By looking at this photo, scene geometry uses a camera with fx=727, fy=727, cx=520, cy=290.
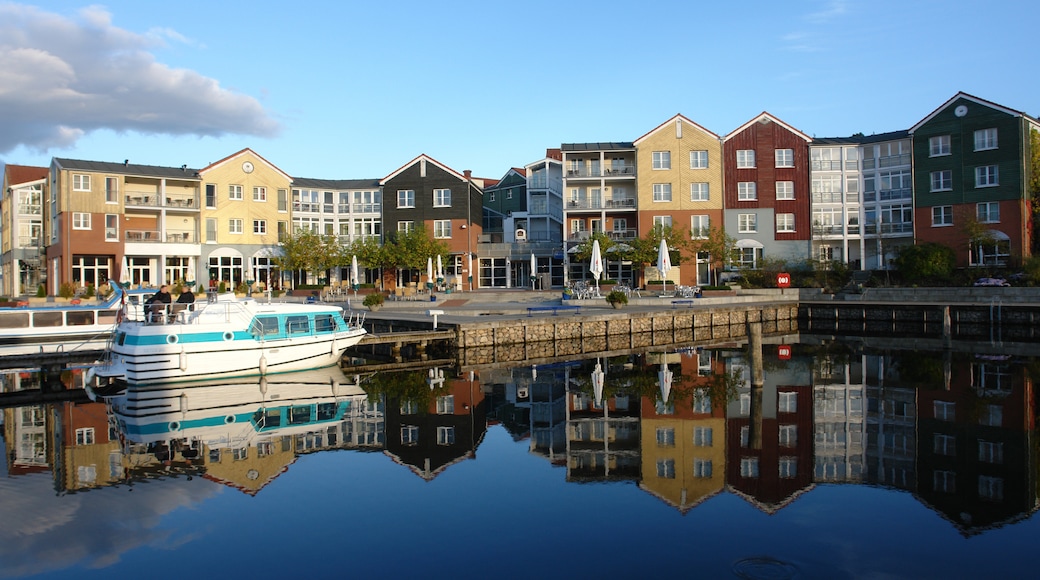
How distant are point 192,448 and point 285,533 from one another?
585 cm

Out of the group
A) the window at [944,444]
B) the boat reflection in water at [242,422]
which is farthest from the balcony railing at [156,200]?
the window at [944,444]

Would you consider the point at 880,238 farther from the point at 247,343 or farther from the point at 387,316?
the point at 247,343

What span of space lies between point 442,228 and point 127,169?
22.6 meters

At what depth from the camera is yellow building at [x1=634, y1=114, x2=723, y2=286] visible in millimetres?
53250

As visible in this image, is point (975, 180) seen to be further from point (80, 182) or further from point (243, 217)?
point (80, 182)

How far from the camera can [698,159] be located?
2108 inches

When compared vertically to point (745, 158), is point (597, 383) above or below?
below

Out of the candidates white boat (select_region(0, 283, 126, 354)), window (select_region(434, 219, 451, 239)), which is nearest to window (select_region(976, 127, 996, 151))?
window (select_region(434, 219, 451, 239))

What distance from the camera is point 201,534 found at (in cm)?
1073

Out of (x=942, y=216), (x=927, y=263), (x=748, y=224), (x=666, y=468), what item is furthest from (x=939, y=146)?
(x=666, y=468)

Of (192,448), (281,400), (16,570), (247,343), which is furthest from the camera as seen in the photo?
(247,343)

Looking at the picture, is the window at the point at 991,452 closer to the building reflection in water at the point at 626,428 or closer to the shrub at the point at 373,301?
the building reflection in water at the point at 626,428

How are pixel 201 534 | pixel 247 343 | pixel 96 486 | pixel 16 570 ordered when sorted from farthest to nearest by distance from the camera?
1. pixel 247 343
2. pixel 96 486
3. pixel 201 534
4. pixel 16 570

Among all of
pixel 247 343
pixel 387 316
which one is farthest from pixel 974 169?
pixel 247 343
